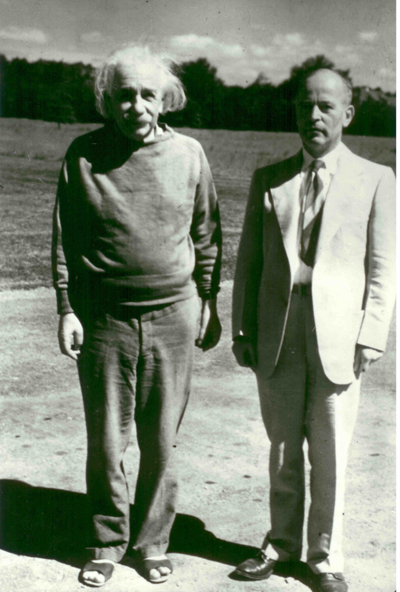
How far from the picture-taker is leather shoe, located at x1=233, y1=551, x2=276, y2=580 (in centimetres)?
294

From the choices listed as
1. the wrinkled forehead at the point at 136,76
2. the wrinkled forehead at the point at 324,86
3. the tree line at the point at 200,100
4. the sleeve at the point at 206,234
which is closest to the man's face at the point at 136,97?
the wrinkled forehead at the point at 136,76

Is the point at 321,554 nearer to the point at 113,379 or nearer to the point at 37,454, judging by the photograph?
the point at 113,379

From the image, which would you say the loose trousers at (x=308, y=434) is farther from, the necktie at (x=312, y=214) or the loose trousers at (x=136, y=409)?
the loose trousers at (x=136, y=409)

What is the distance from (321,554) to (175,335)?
1.10 metres

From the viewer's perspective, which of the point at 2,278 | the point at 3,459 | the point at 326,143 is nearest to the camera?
the point at 326,143

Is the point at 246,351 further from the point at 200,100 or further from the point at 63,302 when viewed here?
the point at 200,100

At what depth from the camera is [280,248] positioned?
272 centimetres

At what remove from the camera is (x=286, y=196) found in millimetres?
2711

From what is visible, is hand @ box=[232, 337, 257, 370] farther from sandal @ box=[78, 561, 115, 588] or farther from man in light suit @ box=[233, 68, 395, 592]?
sandal @ box=[78, 561, 115, 588]

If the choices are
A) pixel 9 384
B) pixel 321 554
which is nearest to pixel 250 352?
pixel 321 554

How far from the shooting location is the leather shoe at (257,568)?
2.94 metres

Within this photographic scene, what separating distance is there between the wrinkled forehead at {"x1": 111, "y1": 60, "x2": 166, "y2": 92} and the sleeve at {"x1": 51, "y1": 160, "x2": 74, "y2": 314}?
393 mm

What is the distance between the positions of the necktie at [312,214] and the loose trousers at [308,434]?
179 mm

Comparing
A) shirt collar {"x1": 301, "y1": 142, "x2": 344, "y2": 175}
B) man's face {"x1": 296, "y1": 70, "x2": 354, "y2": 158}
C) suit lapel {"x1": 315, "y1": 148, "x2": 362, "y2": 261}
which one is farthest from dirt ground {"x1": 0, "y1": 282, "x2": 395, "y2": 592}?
man's face {"x1": 296, "y1": 70, "x2": 354, "y2": 158}
